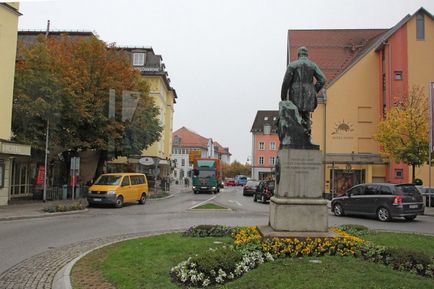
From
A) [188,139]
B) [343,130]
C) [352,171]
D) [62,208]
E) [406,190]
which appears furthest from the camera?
[188,139]

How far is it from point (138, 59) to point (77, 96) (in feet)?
85.1

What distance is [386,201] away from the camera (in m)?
18.5

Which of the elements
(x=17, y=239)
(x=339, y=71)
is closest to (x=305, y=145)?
(x=17, y=239)

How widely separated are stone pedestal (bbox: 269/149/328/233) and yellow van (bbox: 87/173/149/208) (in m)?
15.5

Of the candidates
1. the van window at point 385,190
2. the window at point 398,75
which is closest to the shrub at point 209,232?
the van window at point 385,190

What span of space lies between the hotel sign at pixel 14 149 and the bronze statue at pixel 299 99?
A: 15.7m

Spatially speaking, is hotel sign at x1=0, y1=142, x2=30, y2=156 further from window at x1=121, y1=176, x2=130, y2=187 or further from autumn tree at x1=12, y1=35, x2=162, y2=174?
window at x1=121, y1=176, x2=130, y2=187

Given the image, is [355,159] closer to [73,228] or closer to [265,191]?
[265,191]

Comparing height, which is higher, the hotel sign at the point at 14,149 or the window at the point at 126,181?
the hotel sign at the point at 14,149

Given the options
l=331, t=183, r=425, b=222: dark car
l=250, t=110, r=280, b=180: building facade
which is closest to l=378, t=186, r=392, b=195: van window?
l=331, t=183, r=425, b=222: dark car

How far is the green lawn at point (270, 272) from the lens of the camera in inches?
241

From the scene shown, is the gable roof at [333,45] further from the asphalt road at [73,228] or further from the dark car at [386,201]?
the asphalt road at [73,228]

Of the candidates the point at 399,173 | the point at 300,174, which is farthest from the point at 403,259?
the point at 399,173

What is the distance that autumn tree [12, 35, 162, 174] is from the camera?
24594mm
